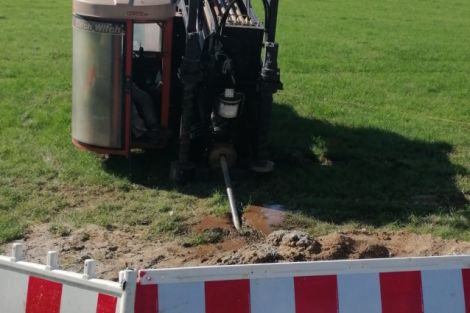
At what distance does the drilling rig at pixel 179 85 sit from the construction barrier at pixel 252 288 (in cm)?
436

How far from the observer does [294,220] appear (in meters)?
8.07

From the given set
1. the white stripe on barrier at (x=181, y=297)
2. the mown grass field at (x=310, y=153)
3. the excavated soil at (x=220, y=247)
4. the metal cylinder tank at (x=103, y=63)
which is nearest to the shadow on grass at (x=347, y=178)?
the mown grass field at (x=310, y=153)

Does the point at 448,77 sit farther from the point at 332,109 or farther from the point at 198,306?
the point at 198,306

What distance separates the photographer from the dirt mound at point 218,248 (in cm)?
660

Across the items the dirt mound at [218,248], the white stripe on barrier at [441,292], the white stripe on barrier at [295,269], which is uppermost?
the white stripe on barrier at [295,269]

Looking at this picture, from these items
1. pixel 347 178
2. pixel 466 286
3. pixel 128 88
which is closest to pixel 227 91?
pixel 128 88

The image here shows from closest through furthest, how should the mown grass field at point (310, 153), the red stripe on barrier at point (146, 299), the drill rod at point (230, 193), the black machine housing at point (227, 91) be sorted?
the red stripe on barrier at point (146, 299)
the drill rod at point (230, 193)
the mown grass field at point (310, 153)
the black machine housing at point (227, 91)

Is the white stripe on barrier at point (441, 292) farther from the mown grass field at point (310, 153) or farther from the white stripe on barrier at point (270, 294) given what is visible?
the mown grass field at point (310, 153)

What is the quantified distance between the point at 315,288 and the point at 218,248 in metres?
3.11

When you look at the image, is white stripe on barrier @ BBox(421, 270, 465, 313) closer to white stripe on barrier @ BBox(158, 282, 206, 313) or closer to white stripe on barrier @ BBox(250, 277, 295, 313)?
white stripe on barrier @ BBox(250, 277, 295, 313)

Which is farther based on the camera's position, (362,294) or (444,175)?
(444,175)

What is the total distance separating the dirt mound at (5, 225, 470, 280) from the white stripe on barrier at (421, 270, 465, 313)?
2.00m

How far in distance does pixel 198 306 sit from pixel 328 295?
674 mm

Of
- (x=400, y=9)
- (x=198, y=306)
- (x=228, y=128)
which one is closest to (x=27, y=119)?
(x=228, y=128)
